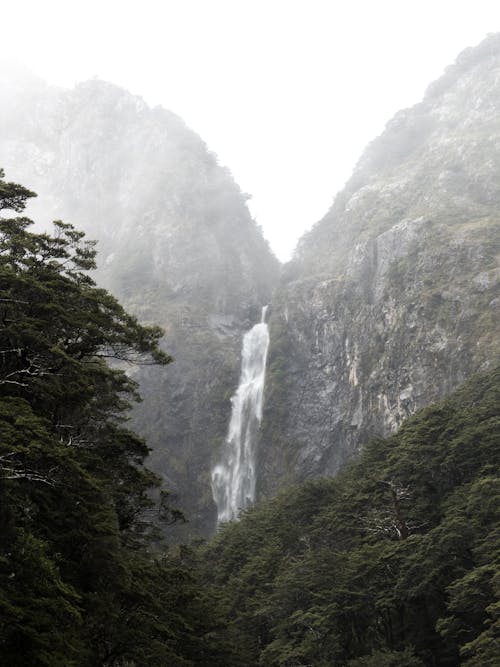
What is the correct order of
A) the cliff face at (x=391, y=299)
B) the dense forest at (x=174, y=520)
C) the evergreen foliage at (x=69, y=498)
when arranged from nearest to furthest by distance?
the evergreen foliage at (x=69, y=498), the dense forest at (x=174, y=520), the cliff face at (x=391, y=299)

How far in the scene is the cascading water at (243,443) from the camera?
179ft

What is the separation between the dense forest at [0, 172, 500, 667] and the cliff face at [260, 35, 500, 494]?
12.3 meters

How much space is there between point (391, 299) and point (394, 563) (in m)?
30.4

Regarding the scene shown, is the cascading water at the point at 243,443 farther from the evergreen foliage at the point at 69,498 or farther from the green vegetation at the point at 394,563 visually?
the evergreen foliage at the point at 69,498

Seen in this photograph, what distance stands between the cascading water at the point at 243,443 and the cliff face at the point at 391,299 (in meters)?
1.84

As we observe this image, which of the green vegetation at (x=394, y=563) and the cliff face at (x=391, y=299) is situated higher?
the cliff face at (x=391, y=299)

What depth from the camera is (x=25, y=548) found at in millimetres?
9250

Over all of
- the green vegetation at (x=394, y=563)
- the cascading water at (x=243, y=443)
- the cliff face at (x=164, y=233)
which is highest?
the cliff face at (x=164, y=233)

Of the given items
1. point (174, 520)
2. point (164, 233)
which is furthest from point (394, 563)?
point (164, 233)

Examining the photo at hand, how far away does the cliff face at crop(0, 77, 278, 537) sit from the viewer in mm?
Result: 62656

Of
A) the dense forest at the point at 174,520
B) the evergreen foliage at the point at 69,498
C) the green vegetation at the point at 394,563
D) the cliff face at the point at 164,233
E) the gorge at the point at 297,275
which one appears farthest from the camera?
the cliff face at the point at 164,233

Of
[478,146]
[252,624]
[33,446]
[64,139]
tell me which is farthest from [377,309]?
[64,139]

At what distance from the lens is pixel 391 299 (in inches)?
1911

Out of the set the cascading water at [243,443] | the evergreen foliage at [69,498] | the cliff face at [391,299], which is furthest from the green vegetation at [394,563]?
the cascading water at [243,443]
